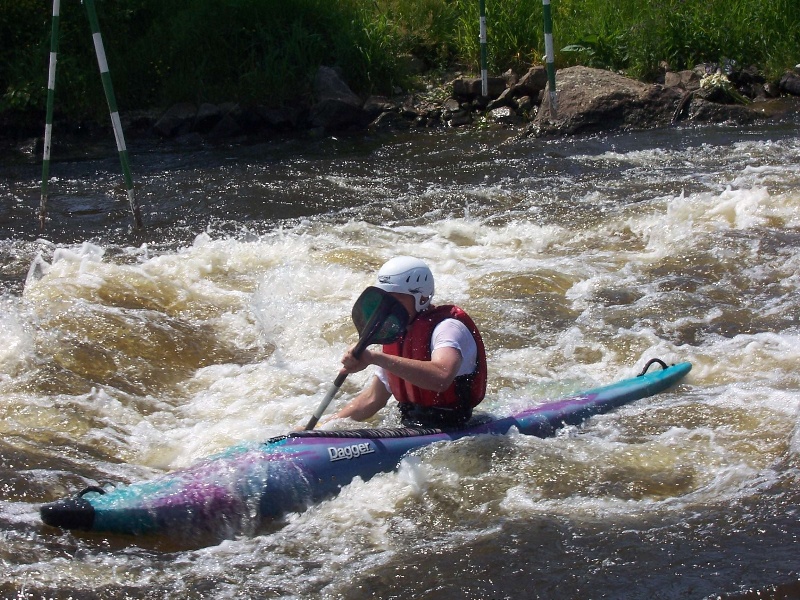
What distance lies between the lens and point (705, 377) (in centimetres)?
505

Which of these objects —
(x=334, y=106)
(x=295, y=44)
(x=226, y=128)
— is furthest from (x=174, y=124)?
(x=334, y=106)

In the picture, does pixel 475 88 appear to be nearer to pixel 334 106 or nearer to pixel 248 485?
pixel 334 106

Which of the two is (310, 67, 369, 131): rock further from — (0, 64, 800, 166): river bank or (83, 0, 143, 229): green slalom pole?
(83, 0, 143, 229): green slalom pole

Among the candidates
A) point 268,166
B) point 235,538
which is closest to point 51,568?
point 235,538

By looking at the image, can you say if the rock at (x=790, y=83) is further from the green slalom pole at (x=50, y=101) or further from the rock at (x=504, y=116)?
the green slalom pole at (x=50, y=101)

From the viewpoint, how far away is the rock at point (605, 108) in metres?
10.9

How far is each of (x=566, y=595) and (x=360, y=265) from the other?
13.3 ft

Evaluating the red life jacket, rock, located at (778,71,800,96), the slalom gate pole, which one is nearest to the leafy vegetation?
rock, located at (778,71,800,96)

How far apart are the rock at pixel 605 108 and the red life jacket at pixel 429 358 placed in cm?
721

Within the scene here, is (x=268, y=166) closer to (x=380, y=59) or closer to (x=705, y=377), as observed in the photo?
(x=380, y=59)

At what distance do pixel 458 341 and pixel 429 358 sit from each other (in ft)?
0.45

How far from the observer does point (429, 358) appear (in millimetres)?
4000

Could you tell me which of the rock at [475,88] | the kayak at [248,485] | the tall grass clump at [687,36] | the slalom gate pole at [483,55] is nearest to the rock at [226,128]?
the rock at [475,88]

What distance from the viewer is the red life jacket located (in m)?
4.02
